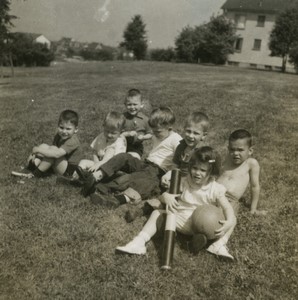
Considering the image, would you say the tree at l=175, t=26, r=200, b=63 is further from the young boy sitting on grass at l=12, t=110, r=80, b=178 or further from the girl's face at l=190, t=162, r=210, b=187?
the girl's face at l=190, t=162, r=210, b=187

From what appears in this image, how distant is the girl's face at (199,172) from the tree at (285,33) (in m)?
37.7

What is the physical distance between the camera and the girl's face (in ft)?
15.5

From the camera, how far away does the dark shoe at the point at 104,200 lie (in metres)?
5.64

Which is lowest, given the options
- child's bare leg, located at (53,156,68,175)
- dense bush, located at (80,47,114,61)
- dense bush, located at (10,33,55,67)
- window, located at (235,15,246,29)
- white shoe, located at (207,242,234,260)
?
dense bush, located at (80,47,114,61)

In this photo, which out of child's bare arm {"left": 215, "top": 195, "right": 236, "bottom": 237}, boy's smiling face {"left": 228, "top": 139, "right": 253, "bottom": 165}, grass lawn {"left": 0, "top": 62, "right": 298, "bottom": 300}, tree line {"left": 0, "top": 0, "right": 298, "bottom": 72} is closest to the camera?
grass lawn {"left": 0, "top": 62, "right": 298, "bottom": 300}

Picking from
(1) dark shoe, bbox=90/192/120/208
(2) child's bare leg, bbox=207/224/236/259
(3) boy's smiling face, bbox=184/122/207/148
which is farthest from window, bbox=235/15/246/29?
(2) child's bare leg, bbox=207/224/236/259

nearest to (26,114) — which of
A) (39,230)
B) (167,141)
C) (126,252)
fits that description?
(167,141)

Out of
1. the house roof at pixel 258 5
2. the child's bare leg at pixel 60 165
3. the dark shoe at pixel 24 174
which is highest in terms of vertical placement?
the house roof at pixel 258 5

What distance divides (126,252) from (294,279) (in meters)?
1.73

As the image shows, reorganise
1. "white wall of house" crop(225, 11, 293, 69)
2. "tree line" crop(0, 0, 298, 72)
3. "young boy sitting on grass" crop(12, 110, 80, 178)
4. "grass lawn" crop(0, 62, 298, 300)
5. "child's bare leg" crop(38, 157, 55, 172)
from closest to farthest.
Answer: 1. "grass lawn" crop(0, 62, 298, 300)
2. "young boy sitting on grass" crop(12, 110, 80, 178)
3. "child's bare leg" crop(38, 157, 55, 172)
4. "tree line" crop(0, 0, 298, 72)
5. "white wall of house" crop(225, 11, 293, 69)

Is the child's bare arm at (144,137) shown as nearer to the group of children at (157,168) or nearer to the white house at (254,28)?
the group of children at (157,168)

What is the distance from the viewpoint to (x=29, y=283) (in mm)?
3855

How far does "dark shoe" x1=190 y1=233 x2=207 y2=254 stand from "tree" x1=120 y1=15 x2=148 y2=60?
63.3 m

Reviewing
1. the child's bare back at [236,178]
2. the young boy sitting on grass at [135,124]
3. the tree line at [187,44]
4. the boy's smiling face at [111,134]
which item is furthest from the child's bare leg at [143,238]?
the tree line at [187,44]
